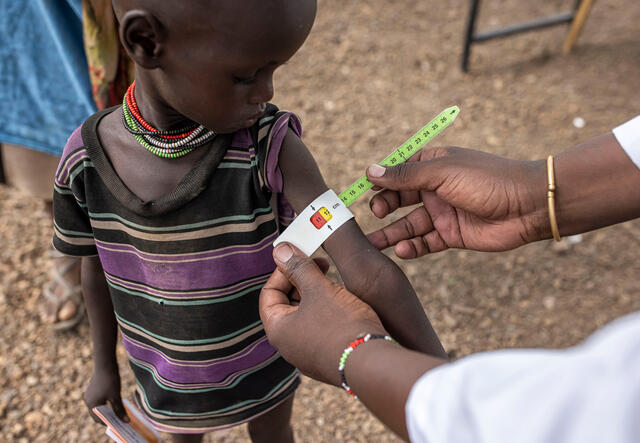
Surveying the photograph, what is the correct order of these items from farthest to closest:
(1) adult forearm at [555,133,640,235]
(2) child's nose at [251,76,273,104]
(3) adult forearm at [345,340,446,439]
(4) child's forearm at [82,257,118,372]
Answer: (4) child's forearm at [82,257,118,372], (1) adult forearm at [555,133,640,235], (2) child's nose at [251,76,273,104], (3) adult forearm at [345,340,446,439]

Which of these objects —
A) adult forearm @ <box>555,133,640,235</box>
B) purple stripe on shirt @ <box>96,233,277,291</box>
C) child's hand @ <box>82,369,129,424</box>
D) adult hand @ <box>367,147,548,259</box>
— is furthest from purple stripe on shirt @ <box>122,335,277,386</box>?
adult forearm @ <box>555,133,640,235</box>

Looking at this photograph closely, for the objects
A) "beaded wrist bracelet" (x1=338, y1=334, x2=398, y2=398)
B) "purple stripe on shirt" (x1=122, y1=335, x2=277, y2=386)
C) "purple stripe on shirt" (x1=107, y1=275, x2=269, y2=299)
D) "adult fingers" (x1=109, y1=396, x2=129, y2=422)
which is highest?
"beaded wrist bracelet" (x1=338, y1=334, x2=398, y2=398)

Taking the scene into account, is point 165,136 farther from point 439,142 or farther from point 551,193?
point 439,142

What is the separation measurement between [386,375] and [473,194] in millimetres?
770

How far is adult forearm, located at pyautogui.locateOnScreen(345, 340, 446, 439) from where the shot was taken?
1.21 meters

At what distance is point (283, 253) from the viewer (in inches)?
62.6

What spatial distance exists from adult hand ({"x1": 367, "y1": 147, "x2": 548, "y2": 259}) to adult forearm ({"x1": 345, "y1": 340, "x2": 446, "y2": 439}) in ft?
2.01

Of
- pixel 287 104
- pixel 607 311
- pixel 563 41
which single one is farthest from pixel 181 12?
pixel 563 41

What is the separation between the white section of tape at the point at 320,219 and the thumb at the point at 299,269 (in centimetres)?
4

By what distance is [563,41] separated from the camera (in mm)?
5184

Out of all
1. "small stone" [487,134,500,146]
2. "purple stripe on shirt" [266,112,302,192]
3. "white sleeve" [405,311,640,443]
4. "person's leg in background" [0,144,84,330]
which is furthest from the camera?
"small stone" [487,134,500,146]

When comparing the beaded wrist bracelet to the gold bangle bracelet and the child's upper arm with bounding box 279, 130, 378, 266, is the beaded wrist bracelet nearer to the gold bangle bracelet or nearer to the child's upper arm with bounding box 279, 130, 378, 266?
the child's upper arm with bounding box 279, 130, 378, 266

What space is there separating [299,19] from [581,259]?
2.80 metres

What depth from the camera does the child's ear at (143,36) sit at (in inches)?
50.1
